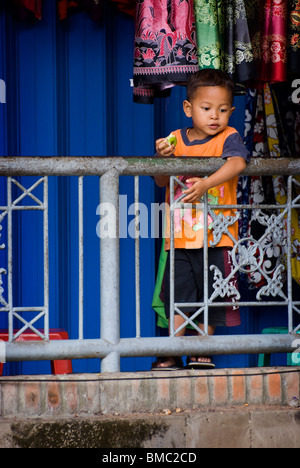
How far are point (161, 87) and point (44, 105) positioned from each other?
3.05 ft

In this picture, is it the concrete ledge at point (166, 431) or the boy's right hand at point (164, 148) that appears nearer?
the concrete ledge at point (166, 431)

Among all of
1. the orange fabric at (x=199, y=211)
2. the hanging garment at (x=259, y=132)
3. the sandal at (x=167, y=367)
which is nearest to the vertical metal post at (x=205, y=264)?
the orange fabric at (x=199, y=211)

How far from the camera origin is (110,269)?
12.4ft

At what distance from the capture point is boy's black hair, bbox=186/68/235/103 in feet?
13.4

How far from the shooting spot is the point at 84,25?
4.97 m

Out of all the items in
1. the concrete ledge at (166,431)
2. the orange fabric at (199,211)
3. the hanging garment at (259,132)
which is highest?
the hanging garment at (259,132)

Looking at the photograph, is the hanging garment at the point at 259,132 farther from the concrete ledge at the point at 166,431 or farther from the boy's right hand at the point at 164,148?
the concrete ledge at the point at 166,431

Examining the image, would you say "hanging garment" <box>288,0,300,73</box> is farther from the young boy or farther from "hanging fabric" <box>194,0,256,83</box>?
the young boy

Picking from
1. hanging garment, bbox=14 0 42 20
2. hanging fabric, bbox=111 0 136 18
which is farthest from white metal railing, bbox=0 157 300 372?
hanging fabric, bbox=111 0 136 18

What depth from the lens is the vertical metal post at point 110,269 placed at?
375 centimetres

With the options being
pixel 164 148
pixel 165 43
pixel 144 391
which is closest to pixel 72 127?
pixel 165 43

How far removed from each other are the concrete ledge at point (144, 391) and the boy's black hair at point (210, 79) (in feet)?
4.86

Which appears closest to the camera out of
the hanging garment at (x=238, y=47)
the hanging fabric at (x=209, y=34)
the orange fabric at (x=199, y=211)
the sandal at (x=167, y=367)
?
the sandal at (x=167, y=367)
